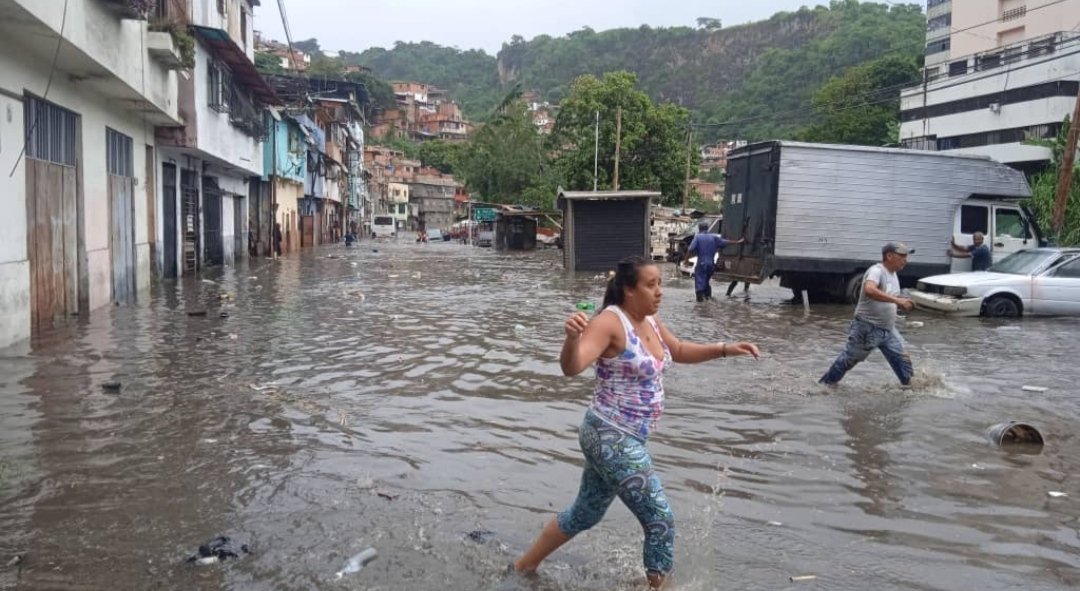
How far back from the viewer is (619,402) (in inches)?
148

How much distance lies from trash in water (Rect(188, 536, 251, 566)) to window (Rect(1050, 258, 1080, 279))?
51.3 ft

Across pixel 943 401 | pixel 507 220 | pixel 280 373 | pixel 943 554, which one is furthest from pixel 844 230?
pixel 507 220

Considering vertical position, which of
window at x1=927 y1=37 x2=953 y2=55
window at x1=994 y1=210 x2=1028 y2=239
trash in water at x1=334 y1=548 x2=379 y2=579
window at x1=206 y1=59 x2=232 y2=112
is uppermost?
window at x1=927 y1=37 x2=953 y2=55

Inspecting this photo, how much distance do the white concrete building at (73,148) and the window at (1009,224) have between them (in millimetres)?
16443

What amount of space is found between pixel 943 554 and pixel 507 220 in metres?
48.0

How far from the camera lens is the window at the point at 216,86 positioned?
21.9 meters

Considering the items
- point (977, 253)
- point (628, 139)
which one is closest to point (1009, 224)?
point (977, 253)

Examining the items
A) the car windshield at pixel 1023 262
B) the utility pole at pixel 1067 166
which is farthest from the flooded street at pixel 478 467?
the utility pole at pixel 1067 166

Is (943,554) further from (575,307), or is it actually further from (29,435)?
(575,307)

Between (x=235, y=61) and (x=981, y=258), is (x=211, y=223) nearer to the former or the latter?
(x=235, y=61)

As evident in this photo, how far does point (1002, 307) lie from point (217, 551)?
15.0 meters

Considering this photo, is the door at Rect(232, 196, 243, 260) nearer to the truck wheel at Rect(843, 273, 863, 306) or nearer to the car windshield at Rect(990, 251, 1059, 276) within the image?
the truck wheel at Rect(843, 273, 863, 306)

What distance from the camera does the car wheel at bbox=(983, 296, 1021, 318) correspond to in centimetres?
1523

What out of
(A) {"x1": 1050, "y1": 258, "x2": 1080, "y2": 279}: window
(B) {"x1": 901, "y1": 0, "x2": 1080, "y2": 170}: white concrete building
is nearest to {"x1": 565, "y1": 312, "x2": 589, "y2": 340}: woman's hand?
(A) {"x1": 1050, "y1": 258, "x2": 1080, "y2": 279}: window
